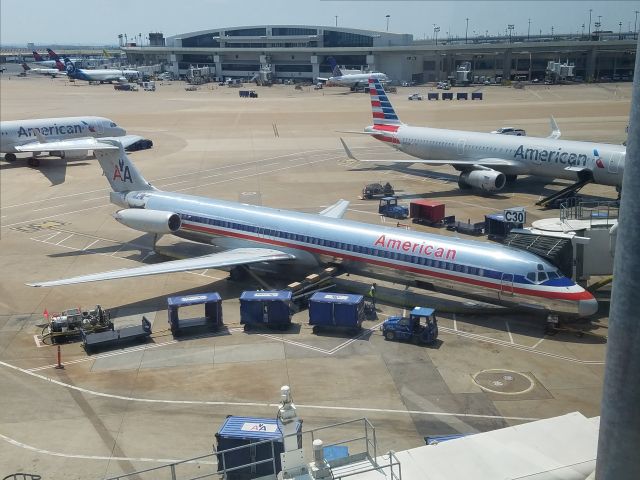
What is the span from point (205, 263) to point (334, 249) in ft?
21.3

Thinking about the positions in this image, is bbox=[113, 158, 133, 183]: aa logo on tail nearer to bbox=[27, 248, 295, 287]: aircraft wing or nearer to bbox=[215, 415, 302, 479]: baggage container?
bbox=[27, 248, 295, 287]: aircraft wing

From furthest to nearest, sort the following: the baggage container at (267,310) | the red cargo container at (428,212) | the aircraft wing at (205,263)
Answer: the red cargo container at (428,212), the aircraft wing at (205,263), the baggage container at (267,310)

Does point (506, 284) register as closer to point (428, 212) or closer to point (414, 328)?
point (414, 328)

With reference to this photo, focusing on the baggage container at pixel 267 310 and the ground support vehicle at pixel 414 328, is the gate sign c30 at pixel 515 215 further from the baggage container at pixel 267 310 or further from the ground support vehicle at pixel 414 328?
the baggage container at pixel 267 310

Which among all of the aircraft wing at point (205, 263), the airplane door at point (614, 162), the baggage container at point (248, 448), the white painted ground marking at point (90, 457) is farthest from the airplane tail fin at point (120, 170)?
the airplane door at point (614, 162)

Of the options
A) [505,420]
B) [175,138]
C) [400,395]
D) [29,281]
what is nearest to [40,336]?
[29,281]

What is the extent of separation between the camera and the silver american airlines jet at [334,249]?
2803 centimetres

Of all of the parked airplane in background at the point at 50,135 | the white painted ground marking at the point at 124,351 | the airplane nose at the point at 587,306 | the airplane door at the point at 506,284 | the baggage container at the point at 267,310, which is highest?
the parked airplane in background at the point at 50,135

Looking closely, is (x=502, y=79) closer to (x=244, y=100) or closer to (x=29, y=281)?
(x=244, y=100)

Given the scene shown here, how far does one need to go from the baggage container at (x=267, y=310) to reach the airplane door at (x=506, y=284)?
913cm

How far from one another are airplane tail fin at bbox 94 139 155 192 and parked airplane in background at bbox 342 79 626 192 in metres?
18.6

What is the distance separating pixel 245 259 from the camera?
3409 cm

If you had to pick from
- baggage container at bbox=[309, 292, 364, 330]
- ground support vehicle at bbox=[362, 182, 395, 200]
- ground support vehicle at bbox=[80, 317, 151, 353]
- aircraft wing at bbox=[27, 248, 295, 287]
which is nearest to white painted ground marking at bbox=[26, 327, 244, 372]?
ground support vehicle at bbox=[80, 317, 151, 353]

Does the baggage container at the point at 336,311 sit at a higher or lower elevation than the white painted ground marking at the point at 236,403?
higher
